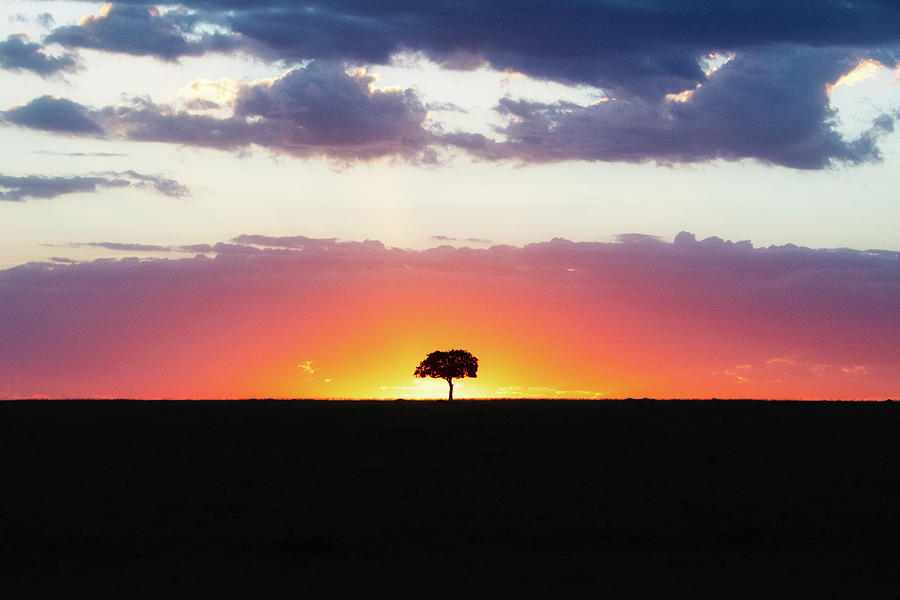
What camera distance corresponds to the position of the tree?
278 feet

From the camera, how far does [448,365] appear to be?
84.7 meters

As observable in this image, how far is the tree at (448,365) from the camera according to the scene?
84.7 m
